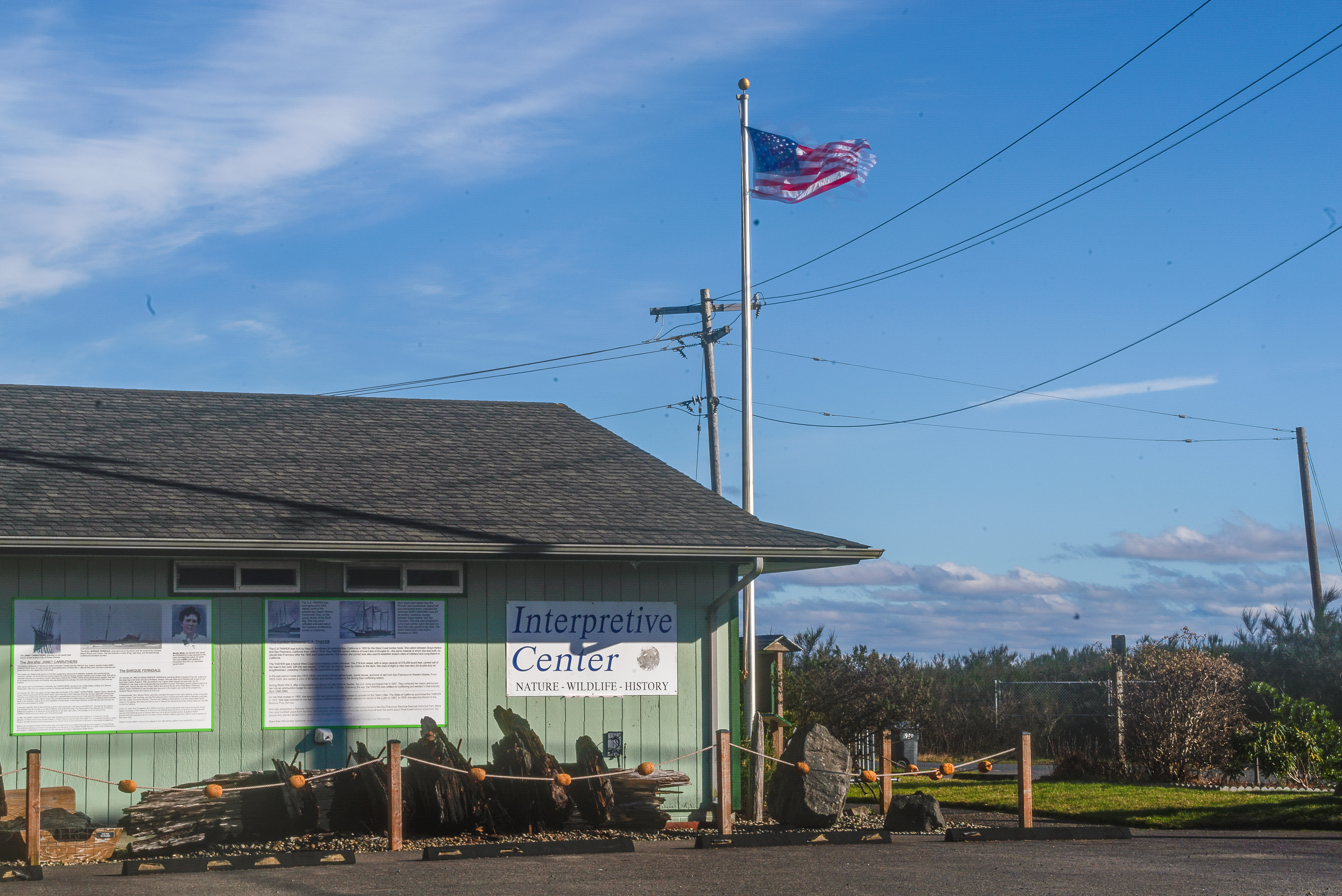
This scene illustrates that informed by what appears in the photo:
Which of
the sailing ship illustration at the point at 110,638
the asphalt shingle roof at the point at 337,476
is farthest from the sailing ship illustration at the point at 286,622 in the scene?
the sailing ship illustration at the point at 110,638

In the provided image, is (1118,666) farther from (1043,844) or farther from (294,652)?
(294,652)

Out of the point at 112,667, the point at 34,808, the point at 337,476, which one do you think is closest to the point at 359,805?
the point at 112,667

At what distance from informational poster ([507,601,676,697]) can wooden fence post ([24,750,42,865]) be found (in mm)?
4786

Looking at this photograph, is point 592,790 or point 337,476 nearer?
point 592,790

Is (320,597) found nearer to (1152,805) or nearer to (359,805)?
(359,805)

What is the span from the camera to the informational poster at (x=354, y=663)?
13648 millimetres

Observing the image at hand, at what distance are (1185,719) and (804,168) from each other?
10.5 meters

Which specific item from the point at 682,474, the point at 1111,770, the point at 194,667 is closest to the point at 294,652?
the point at 194,667

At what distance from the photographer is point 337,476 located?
15656 mm

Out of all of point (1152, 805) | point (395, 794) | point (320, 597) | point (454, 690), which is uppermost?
point (320, 597)

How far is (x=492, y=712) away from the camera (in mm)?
14305

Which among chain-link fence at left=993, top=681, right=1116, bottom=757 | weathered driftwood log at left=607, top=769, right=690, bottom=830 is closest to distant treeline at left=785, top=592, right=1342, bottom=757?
chain-link fence at left=993, top=681, right=1116, bottom=757

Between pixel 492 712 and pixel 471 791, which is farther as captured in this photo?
pixel 492 712

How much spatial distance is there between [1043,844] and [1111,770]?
952 cm
